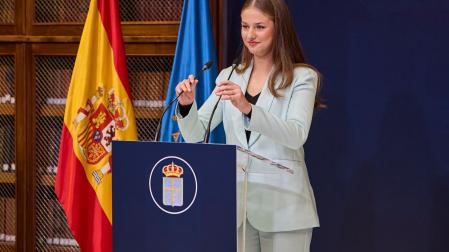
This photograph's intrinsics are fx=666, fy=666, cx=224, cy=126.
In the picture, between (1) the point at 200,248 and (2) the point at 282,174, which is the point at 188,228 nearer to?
(1) the point at 200,248

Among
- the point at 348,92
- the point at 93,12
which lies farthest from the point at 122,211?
the point at 348,92

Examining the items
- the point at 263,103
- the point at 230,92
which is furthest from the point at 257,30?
the point at 230,92

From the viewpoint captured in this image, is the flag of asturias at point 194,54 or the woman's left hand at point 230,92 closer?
the woman's left hand at point 230,92

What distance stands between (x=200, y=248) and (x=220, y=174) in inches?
9.6

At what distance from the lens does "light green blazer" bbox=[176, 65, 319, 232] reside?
2.33 m

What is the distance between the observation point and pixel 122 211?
2.16 m

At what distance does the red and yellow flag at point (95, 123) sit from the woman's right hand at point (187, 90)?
101cm

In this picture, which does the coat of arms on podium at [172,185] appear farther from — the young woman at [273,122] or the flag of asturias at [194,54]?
the flag of asturias at [194,54]

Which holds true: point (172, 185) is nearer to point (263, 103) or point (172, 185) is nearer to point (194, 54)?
point (263, 103)

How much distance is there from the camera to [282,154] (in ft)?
7.85

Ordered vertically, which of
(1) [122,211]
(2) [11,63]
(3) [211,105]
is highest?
(2) [11,63]

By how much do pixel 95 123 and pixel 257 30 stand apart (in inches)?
49.6

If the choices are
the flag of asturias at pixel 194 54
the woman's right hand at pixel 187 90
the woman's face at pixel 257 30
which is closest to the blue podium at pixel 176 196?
the woman's right hand at pixel 187 90

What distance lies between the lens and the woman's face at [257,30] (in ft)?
8.07
